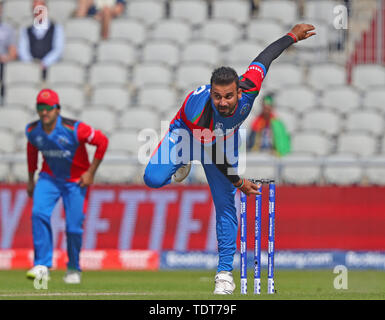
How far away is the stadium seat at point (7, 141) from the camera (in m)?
17.7

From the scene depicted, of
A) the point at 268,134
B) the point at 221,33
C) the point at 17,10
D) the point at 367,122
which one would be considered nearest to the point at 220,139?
the point at 268,134

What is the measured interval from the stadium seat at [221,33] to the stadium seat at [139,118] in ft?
10.0

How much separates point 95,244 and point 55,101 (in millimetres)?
4653

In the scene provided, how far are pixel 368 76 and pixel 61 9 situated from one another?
6.97 m

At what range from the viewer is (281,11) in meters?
21.4

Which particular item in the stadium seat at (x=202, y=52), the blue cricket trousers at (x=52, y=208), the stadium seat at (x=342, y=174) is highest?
the stadium seat at (x=202, y=52)

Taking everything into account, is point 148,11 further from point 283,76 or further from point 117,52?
point 283,76

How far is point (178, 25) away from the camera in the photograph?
20.8 metres

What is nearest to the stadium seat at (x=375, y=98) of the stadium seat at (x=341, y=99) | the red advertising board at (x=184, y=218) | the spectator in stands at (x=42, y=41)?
the stadium seat at (x=341, y=99)

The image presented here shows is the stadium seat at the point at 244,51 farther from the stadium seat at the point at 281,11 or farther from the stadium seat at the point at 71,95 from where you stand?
the stadium seat at the point at 71,95

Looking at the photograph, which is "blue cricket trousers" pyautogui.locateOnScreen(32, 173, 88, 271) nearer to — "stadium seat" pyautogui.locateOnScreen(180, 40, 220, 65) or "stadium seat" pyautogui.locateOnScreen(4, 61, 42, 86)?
"stadium seat" pyautogui.locateOnScreen(4, 61, 42, 86)
